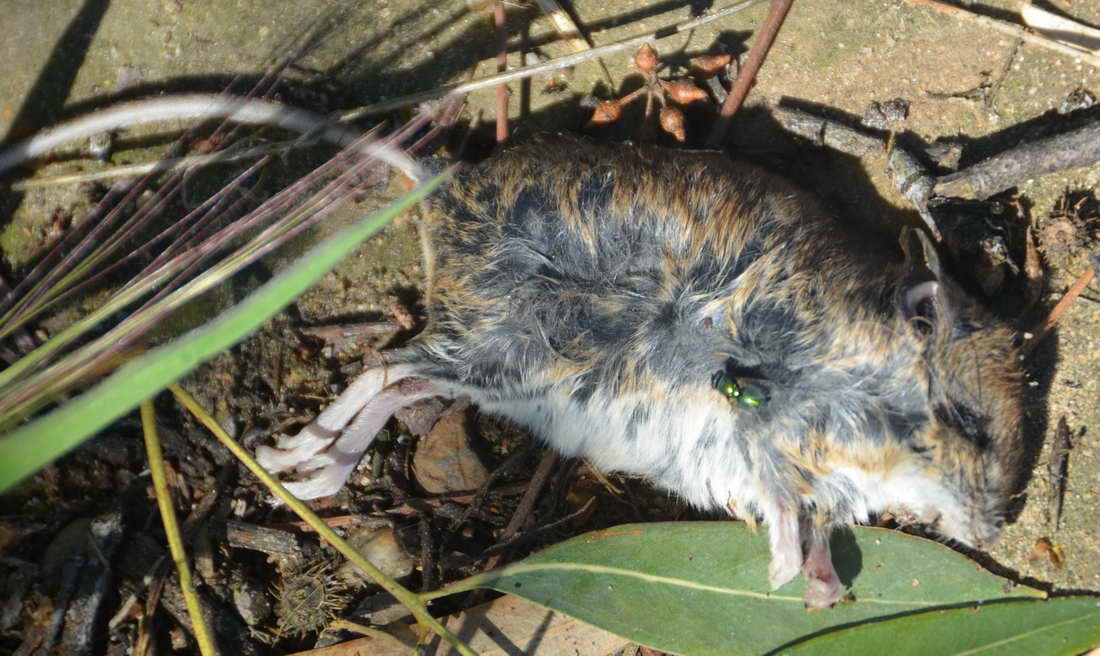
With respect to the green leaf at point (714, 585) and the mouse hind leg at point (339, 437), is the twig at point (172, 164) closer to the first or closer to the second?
the mouse hind leg at point (339, 437)

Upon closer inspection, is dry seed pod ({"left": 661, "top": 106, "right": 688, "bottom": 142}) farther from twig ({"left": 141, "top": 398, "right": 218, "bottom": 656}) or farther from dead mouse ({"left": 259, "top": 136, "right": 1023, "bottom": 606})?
twig ({"left": 141, "top": 398, "right": 218, "bottom": 656})

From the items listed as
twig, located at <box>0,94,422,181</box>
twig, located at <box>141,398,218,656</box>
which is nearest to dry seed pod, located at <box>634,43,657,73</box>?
twig, located at <box>0,94,422,181</box>

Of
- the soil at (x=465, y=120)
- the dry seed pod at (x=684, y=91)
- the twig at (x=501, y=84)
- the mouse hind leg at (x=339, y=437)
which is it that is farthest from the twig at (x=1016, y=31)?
the mouse hind leg at (x=339, y=437)

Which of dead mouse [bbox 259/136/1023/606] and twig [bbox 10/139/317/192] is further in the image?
twig [bbox 10/139/317/192]

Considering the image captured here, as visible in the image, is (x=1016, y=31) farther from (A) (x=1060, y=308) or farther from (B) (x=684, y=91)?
(B) (x=684, y=91)

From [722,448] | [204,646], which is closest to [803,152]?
[722,448]

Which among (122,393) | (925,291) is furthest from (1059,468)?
(122,393)

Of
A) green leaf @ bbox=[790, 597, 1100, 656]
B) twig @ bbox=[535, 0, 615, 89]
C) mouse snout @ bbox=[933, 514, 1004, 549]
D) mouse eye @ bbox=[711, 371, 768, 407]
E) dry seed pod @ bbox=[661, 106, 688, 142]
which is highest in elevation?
twig @ bbox=[535, 0, 615, 89]
